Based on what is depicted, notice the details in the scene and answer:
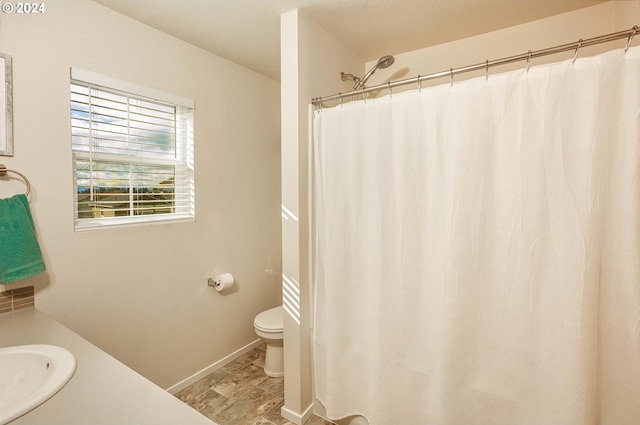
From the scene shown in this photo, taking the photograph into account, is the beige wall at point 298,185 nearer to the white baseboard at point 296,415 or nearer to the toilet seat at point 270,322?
the white baseboard at point 296,415

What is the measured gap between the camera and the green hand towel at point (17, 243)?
52.1 inches

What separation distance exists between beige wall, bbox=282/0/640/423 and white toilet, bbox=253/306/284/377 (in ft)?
1.07

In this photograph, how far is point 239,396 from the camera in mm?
2090

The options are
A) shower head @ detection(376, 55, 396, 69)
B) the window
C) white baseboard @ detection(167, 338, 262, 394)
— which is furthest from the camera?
white baseboard @ detection(167, 338, 262, 394)

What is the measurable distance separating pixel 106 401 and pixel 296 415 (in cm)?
132

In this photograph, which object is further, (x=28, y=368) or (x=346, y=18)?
(x=346, y=18)

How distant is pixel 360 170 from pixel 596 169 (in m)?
0.95

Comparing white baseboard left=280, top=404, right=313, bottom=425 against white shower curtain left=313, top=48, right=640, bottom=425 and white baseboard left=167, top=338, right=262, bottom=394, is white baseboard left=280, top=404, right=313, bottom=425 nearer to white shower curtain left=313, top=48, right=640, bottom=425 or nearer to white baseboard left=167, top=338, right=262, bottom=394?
white shower curtain left=313, top=48, right=640, bottom=425

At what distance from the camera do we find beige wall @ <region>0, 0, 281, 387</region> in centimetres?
152

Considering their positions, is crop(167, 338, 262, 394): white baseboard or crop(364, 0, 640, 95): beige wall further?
crop(167, 338, 262, 394): white baseboard

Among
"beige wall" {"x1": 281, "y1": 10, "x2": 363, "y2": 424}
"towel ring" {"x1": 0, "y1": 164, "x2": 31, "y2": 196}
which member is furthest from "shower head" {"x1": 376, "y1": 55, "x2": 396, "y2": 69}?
"towel ring" {"x1": 0, "y1": 164, "x2": 31, "y2": 196}

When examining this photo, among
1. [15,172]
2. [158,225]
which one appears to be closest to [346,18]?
[158,225]

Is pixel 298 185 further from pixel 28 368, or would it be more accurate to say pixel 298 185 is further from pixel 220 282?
pixel 28 368

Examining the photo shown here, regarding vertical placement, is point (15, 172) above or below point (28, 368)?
above
